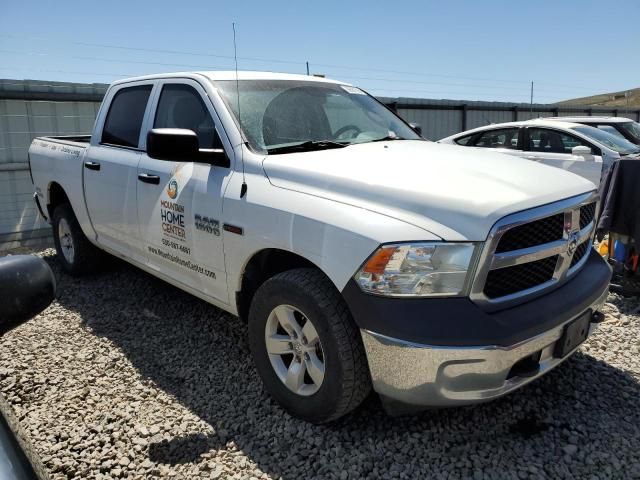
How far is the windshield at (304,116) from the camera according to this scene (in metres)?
3.32

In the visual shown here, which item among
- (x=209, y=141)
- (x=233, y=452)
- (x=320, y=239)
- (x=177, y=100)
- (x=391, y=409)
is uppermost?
(x=177, y=100)

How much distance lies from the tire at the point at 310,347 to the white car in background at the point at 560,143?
6331 mm

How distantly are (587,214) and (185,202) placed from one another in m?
2.41

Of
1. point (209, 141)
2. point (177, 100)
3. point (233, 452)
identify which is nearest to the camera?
point (233, 452)

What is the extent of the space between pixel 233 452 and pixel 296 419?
0.39 metres

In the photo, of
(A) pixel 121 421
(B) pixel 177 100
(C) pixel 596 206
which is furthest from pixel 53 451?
(C) pixel 596 206

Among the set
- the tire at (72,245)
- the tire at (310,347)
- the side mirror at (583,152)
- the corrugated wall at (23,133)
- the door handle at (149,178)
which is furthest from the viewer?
the side mirror at (583,152)

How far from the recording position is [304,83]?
3934 millimetres

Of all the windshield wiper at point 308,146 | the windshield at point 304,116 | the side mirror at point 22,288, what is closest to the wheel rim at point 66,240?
the windshield at point 304,116

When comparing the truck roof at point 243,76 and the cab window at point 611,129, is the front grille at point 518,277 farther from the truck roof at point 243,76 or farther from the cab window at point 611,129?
the cab window at point 611,129

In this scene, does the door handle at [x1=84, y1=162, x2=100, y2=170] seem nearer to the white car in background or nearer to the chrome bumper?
the chrome bumper

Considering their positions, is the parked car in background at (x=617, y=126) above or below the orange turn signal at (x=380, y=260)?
above

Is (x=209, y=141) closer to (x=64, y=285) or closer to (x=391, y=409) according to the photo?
(x=391, y=409)

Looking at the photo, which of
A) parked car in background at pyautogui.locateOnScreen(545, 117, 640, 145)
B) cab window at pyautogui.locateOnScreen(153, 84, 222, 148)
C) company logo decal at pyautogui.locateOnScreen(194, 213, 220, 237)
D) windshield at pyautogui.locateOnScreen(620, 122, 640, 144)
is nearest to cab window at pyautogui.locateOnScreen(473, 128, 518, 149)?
parked car in background at pyautogui.locateOnScreen(545, 117, 640, 145)
